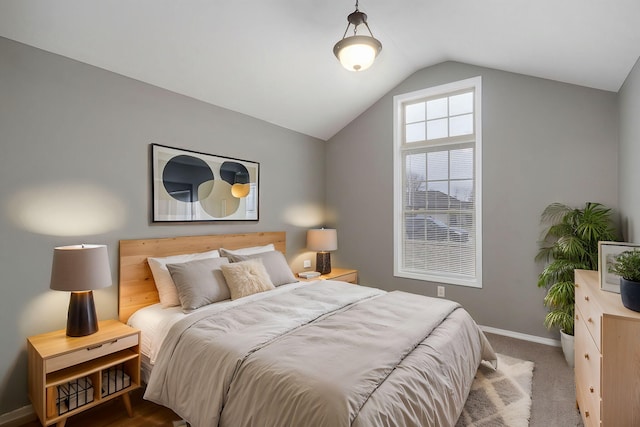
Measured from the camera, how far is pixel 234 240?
3.36m

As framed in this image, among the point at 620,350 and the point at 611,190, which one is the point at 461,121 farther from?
the point at 620,350

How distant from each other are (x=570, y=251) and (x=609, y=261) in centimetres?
91

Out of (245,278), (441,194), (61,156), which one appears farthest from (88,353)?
(441,194)

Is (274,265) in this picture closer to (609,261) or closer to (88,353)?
(88,353)

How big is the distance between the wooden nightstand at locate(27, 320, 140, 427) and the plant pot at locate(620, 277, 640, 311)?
279 cm

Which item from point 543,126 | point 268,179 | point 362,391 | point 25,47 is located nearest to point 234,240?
point 268,179

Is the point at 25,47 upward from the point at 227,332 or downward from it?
upward

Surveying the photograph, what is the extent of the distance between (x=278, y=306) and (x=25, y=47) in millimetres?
2381

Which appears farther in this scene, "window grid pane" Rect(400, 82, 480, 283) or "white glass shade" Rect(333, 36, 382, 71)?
"window grid pane" Rect(400, 82, 480, 283)

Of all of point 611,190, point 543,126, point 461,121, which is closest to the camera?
point 611,190

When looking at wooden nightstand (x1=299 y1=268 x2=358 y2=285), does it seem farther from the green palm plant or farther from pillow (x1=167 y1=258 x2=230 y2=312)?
the green palm plant

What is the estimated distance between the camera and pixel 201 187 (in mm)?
3102

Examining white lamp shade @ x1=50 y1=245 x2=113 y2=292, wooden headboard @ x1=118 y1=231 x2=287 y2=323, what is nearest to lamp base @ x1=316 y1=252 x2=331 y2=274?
wooden headboard @ x1=118 y1=231 x2=287 y2=323

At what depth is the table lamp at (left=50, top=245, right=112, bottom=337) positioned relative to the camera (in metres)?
1.98
